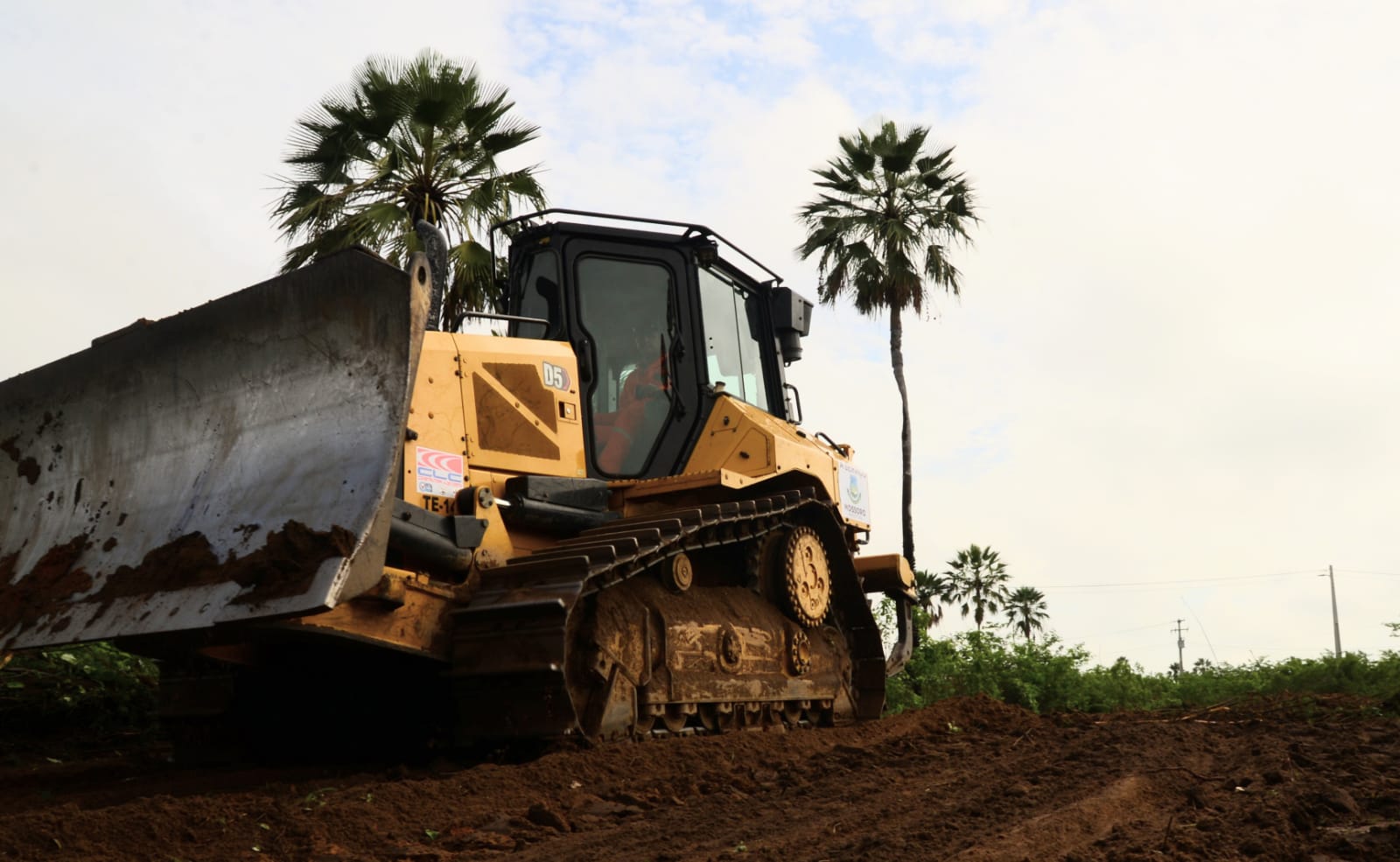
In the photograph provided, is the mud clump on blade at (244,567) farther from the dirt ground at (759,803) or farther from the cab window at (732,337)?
the cab window at (732,337)

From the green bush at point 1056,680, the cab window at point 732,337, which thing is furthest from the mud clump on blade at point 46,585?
the green bush at point 1056,680

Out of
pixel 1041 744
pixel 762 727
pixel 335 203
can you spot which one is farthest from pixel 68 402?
pixel 335 203

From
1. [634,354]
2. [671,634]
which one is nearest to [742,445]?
[634,354]

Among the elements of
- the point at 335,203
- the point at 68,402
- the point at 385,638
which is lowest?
the point at 385,638

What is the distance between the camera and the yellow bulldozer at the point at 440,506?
553cm

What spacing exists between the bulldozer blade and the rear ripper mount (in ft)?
3.42

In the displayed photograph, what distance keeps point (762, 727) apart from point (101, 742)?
15.3 feet

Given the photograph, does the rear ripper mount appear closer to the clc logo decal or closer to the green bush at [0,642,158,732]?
the clc logo decal

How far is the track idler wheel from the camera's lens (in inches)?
339

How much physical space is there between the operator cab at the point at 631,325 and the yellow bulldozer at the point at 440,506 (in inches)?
0.7

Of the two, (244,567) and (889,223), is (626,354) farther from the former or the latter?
(889,223)

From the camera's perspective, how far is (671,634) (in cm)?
733

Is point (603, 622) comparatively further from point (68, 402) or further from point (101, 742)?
point (101, 742)

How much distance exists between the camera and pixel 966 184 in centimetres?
2666
